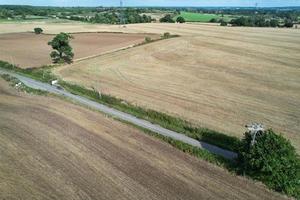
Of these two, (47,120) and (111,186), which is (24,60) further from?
(111,186)

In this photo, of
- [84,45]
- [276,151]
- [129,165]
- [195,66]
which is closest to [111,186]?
[129,165]

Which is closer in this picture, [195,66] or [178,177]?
[178,177]

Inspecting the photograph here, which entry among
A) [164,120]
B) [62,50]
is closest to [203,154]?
[164,120]

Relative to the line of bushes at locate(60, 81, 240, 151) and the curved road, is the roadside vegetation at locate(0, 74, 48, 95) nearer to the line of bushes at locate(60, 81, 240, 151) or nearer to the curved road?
the curved road

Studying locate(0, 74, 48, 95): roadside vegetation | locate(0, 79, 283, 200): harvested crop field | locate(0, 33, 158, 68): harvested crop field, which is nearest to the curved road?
locate(0, 74, 48, 95): roadside vegetation

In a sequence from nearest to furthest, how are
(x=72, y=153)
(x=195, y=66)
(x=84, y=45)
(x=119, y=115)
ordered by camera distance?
(x=72, y=153), (x=119, y=115), (x=195, y=66), (x=84, y=45)

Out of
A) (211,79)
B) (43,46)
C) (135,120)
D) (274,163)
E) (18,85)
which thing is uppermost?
(274,163)

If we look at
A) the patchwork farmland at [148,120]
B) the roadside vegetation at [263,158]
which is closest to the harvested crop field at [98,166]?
the patchwork farmland at [148,120]

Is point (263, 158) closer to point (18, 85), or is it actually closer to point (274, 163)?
point (274, 163)
